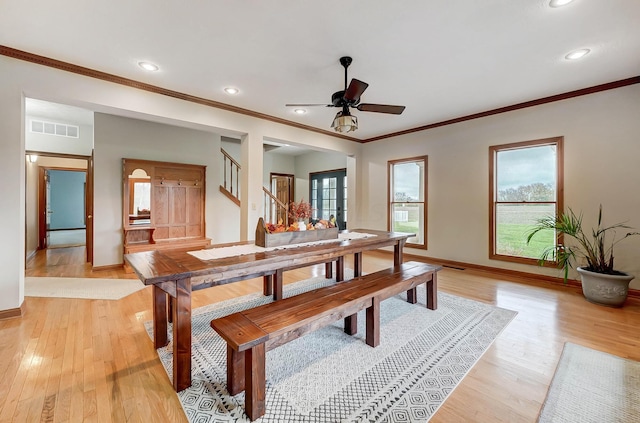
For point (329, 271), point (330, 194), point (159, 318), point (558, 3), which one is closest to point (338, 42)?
point (558, 3)

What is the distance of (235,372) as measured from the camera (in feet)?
5.50

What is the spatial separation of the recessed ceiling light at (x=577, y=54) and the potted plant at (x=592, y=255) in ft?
6.47

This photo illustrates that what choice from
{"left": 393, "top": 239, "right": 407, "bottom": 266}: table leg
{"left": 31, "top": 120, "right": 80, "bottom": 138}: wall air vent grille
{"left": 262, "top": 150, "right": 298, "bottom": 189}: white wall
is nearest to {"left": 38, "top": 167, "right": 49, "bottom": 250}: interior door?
{"left": 31, "top": 120, "right": 80, "bottom": 138}: wall air vent grille

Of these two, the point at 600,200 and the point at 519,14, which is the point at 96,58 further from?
the point at 600,200

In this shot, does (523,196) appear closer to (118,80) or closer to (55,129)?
(118,80)

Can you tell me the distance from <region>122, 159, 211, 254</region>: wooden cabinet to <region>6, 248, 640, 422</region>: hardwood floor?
1740mm

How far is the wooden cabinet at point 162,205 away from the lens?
15.8 ft

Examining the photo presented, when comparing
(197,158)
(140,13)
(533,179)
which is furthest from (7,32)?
(533,179)

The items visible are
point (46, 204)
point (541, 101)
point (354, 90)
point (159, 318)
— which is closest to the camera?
point (159, 318)

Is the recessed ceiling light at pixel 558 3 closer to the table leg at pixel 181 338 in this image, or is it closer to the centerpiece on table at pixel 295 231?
the centerpiece on table at pixel 295 231

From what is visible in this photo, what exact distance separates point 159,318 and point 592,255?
4.89 metres

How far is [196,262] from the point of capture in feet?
6.53

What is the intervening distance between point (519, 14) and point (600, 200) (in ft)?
9.58

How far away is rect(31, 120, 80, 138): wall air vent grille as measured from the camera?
17.9ft
